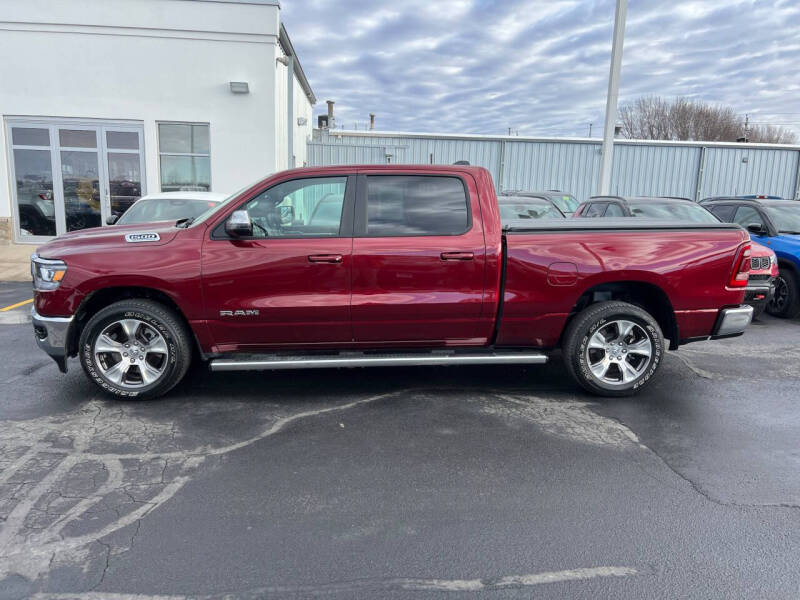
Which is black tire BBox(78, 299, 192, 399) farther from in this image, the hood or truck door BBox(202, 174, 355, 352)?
the hood

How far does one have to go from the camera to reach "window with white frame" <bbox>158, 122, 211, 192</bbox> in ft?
46.2

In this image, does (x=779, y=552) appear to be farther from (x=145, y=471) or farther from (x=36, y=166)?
(x=36, y=166)

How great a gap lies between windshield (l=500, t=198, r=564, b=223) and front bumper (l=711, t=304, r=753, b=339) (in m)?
4.94

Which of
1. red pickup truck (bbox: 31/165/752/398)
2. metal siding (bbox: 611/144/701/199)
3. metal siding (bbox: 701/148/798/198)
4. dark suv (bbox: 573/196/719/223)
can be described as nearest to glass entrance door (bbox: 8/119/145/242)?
red pickup truck (bbox: 31/165/752/398)

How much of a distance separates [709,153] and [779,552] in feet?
80.5

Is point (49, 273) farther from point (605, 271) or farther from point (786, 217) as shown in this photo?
point (786, 217)

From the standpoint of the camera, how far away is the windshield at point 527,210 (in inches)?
387

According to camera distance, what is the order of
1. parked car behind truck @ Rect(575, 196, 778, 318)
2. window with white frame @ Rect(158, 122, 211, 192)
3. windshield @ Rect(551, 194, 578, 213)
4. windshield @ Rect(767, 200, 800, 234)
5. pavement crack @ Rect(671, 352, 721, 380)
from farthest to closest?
windshield @ Rect(551, 194, 578, 213)
window with white frame @ Rect(158, 122, 211, 192)
windshield @ Rect(767, 200, 800, 234)
parked car behind truck @ Rect(575, 196, 778, 318)
pavement crack @ Rect(671, 352, 721, 380)

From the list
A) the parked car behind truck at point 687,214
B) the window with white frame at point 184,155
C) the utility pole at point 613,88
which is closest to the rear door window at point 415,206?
the parked car behind truck at point 687,214

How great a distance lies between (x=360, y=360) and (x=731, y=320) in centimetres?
321

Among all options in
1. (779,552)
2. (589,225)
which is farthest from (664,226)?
(779,552)

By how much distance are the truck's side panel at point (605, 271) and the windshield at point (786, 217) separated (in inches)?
195

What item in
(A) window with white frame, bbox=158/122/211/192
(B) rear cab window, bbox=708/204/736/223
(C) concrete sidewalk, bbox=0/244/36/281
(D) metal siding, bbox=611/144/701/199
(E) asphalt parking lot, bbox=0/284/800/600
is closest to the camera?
(E) asphalt parking lot, bbox=0/284/800/600

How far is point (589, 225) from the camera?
5.04 metres
